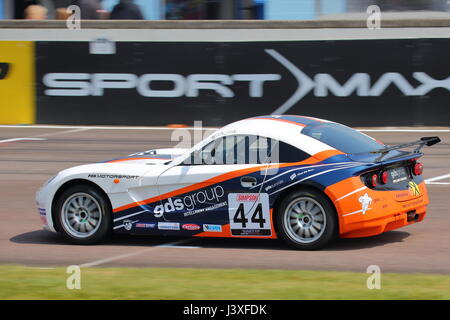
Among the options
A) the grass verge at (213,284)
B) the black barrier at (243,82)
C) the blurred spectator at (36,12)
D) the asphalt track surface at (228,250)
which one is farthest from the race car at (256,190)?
the blurred spectator at (36,12)

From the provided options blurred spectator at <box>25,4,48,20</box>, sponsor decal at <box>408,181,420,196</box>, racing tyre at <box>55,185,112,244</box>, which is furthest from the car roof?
blurred spectator at <box>25,4,48,20</box>

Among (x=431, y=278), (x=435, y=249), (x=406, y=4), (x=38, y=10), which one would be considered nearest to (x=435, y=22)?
(x=406, y=4)

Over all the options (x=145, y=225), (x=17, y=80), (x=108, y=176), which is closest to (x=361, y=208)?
(x=145, y=225)

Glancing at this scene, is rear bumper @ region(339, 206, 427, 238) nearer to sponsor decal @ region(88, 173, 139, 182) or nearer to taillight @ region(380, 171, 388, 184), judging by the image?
taillight @ region(380, 171, 388, 184)

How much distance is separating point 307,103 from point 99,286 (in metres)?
11.9

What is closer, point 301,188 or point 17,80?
point 301,188

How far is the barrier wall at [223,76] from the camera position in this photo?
709 inches

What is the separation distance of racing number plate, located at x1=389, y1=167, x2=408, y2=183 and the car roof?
65 cm

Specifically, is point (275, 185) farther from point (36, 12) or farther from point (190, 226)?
point (36, 12)

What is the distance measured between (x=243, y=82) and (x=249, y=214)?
34.0ft

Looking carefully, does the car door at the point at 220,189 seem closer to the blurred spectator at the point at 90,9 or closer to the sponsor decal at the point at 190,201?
the sponsor decal at the point at 190,201

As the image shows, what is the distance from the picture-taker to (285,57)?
729 inches

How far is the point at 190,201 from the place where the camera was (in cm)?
871

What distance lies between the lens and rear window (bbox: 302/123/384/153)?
8539 mm
